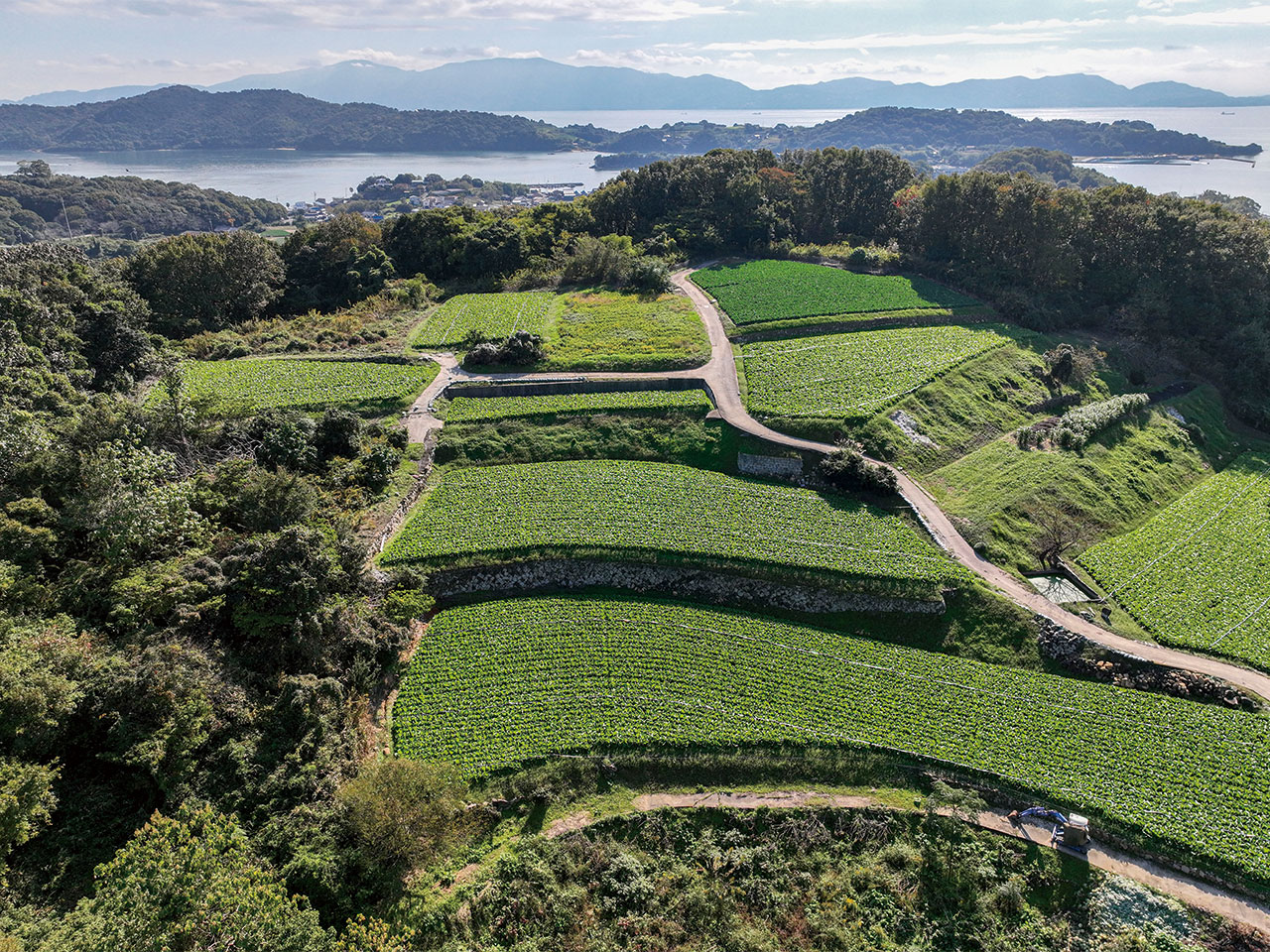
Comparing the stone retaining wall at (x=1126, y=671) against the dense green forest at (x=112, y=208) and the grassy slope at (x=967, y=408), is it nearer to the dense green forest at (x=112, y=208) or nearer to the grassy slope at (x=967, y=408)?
the grassy slope at (x=967, y=408)

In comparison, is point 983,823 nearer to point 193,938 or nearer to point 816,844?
point 816,844

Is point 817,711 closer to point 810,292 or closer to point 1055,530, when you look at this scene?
point 1055,530

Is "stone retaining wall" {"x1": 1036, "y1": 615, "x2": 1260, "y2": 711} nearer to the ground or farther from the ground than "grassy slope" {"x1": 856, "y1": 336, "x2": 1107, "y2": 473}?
nearer to the ground

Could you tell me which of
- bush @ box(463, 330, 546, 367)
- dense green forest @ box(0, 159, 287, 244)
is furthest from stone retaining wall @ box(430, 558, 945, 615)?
dense green forest @ box(0, 159, 287, 244)

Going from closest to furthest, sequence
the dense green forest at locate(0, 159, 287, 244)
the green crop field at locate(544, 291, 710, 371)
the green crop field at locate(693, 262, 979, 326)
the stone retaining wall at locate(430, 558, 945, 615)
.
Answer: the stone retaining wall at locate(430, 558, 945, 615)
the green crop field at locate(544, 291, 710, 371)
the green crop field at locate(693, 262, 979, 326)
the dense green forest at locate(0, 159, 287, 244)

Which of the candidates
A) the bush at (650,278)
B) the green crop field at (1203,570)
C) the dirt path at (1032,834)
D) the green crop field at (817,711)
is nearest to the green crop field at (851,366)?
the bush at (650,278)

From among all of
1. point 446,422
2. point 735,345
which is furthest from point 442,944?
point 735,345

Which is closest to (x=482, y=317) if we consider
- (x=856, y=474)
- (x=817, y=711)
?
(x=856, y=474)

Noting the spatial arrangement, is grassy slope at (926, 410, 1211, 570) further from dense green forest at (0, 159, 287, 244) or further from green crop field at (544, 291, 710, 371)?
dense green forest at (0, 159, 287, 244)
